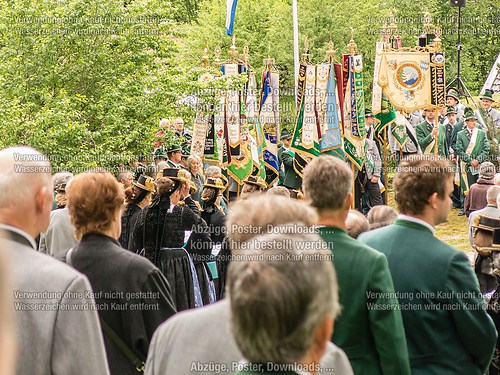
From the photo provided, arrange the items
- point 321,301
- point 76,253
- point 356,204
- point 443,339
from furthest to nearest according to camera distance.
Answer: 1. point 356,204
2. point 76,253
3. point 443,339
4. point 321,301

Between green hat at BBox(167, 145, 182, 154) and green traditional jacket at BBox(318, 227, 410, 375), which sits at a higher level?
green traditional jacket at BBox(318, 227, 410, 375)

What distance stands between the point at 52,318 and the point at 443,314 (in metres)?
1.92

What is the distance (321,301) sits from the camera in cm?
212

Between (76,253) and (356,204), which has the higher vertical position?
(76,253)

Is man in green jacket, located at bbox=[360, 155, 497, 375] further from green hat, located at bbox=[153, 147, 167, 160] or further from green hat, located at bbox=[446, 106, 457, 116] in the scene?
green hat, located at bbox=[446, 106, 457, 116]

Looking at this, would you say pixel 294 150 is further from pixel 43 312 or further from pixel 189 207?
pixel 43 312

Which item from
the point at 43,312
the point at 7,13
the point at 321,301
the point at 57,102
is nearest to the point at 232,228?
the point at 43,312

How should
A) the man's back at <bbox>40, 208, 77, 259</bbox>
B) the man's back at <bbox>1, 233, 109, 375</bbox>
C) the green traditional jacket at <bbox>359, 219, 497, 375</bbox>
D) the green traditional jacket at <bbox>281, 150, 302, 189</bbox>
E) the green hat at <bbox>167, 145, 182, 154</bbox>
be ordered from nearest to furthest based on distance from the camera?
the man's back at <bbox>1, 233, 109, 375</bbox> < the green traditional jacket at <bbox>359, 219, 497, 375</bbox> < the man's back at <bbox>40, 208, 77, 259</bbox> < the green hat at <bbox>167, 145, 182, 154</bbox> < the green traditional jacket at <bbox>281, 150, 302, 189</bbox>

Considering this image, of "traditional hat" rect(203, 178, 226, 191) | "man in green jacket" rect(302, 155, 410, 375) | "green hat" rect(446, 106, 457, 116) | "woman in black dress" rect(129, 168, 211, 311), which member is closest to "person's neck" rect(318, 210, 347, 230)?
"man in green jacket" rect(302, 155, 410, 375)

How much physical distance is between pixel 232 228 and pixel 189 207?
6119 millimetres

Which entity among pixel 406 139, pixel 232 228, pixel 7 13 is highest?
pixel 7 13

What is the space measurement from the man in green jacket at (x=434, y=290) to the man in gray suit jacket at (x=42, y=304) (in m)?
1.66

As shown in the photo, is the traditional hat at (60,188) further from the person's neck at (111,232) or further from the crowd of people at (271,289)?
the person's neck at (111,232)

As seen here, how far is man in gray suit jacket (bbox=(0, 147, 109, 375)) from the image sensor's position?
323cm
